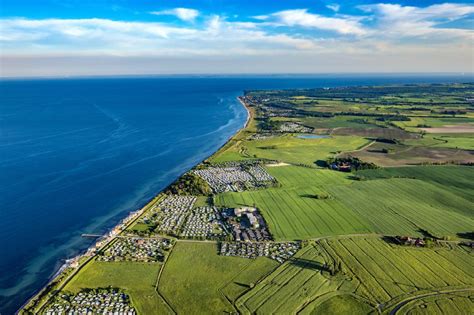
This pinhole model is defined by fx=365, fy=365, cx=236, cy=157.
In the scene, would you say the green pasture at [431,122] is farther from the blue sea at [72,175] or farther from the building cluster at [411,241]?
the building cluster at [411,241]

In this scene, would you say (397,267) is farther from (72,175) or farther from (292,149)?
(72,175)

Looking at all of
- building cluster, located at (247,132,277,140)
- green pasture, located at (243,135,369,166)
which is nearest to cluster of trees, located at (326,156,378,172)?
green pasture, located at (243,135,369,166)

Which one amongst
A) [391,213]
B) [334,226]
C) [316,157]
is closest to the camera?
[334,226]

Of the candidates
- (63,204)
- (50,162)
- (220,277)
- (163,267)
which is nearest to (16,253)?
(63,204)

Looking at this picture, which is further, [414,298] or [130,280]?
[130,280]

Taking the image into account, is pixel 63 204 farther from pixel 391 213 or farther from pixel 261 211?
pixel 391 213

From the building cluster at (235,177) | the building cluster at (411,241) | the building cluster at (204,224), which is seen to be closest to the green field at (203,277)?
the building cluster at (204,224)

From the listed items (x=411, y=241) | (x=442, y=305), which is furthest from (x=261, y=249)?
(x=442, y=305)
